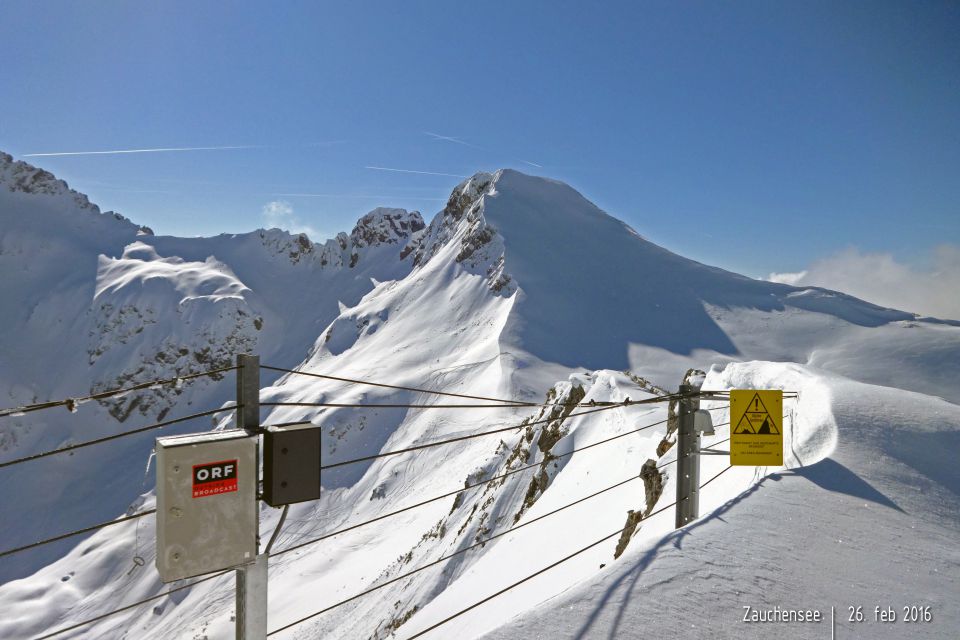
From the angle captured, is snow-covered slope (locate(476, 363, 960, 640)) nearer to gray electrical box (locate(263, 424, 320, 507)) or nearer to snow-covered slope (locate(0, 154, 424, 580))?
gray electrical box (locate(263, 424, 320, 507))

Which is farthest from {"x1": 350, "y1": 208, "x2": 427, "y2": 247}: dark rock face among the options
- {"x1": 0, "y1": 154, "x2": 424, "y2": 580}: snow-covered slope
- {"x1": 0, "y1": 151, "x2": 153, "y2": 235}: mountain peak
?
{"x1": 0, "y1": 151, "x2": 153, "y2": 235}: mountain peak

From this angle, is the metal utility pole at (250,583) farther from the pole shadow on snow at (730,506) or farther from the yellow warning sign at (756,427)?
the yellow warning sign at (756,427)

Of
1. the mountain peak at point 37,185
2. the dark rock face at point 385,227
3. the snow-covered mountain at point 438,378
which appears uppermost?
the mountain peak at point 37,185

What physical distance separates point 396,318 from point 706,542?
255 feet

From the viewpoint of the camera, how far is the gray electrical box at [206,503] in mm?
3502

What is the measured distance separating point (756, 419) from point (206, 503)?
19.7 feet

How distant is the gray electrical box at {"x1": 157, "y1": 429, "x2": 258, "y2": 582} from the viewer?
3.50 meters

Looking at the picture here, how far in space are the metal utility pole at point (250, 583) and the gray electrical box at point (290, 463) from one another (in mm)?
108

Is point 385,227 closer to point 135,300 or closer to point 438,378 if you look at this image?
point 135,300

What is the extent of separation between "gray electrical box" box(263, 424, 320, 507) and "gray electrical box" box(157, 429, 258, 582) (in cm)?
10

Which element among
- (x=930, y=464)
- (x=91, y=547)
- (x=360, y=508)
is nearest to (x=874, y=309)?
(x=360, y=508)

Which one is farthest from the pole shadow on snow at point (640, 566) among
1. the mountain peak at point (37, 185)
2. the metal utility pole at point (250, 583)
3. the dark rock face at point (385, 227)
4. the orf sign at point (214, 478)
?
the mountain peak at point (37, 185)

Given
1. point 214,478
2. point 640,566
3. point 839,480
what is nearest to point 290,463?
point 214,478

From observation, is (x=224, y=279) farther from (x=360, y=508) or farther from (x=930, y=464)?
(x=930, y=464)
